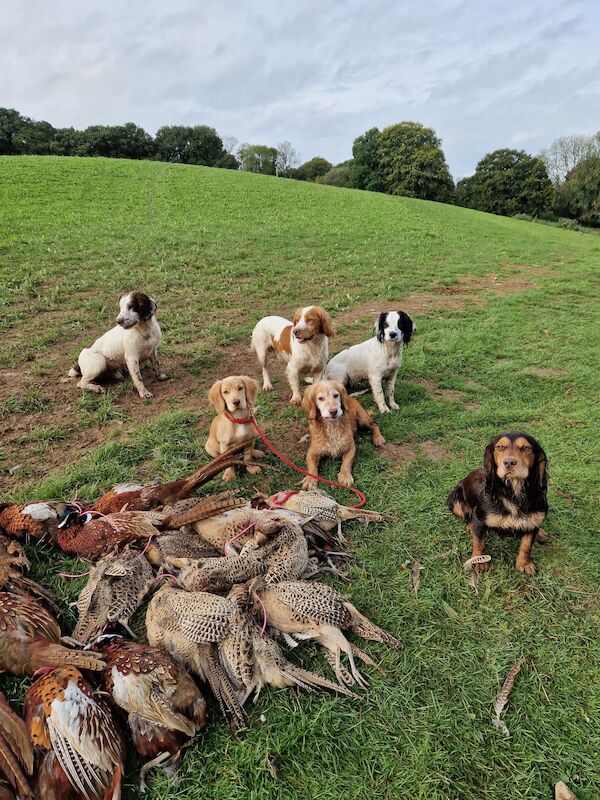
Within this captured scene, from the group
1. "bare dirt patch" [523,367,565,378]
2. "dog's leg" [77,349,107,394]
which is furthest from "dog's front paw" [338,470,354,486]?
"bare dirt patch" [523,367,565,378]

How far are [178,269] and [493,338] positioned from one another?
24.9 ft

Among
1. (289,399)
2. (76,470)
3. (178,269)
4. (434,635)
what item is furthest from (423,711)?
(178,269)

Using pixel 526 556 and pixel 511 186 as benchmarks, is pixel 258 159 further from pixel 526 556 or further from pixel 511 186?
pixel 526 556

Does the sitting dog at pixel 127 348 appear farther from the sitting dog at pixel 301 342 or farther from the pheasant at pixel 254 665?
the pheasant at pixel 254 665

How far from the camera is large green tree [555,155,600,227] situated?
47.6m

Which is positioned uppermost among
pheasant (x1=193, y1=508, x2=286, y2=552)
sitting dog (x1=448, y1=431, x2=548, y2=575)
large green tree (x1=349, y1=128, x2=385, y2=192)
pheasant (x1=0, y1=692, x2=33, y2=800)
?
large green tree (x1=349, y1=128, x2=385, y2=192)

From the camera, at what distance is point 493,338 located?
25.2 feet

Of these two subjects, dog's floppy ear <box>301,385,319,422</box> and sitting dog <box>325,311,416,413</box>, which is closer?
dog's floppy ear <box>301,385,319,422</box>

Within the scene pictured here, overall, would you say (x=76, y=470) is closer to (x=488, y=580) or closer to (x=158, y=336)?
(x=158, y=336)

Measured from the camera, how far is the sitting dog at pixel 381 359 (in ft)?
16.6

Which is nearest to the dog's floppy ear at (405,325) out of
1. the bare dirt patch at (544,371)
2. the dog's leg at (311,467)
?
the dog's leg at (311,467)

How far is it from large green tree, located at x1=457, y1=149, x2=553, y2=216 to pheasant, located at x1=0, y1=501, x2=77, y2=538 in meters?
57.9

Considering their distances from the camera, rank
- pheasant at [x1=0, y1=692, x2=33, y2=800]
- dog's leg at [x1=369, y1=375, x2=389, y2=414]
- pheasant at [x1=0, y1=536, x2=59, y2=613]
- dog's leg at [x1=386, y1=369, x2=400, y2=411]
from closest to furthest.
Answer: pheasant at [x1=0, y1=692, x2=33, y2=800]
pheasant at [x1=0, y1=536, x2=59, y2=613]
dog's leg at [x1=369, y1=375, x2=389, y2=414]
dog's leg at [x1=386, y1=369, x2=400, y2=411]

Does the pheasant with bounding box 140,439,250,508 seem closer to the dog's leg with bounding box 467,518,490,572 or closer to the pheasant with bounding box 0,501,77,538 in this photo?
the pheasant with bounding box 0,501,77,538
